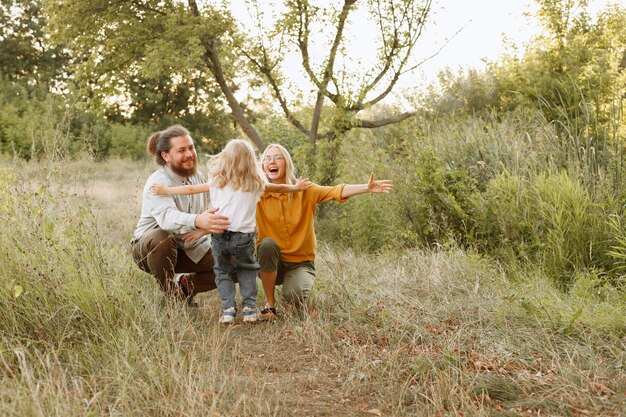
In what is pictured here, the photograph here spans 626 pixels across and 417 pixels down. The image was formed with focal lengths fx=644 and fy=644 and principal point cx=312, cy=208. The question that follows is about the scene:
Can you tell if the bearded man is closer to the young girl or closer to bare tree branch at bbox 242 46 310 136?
the young girl

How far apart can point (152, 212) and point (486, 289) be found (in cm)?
258

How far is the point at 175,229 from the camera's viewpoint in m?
4.78

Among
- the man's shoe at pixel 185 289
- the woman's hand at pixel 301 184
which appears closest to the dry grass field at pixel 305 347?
the man's shoe at pixel 185 289

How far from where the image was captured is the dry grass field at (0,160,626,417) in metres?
3.02

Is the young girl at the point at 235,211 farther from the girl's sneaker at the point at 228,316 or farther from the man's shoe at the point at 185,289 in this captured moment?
the man's shoe at the point at 185,289

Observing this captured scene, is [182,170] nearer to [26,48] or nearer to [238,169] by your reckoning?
[238,169]

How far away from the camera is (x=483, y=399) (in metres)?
3.11

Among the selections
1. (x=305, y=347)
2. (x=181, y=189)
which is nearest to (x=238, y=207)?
(x=181, y=189)

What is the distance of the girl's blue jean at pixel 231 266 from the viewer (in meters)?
4.64

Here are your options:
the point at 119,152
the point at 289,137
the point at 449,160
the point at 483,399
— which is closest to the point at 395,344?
the point at 483,399

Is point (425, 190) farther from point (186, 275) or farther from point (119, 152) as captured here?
point (119, 152)

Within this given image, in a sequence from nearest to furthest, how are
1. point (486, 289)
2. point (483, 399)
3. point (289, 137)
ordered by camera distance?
point (483, 399), point (486, 289), point (289, 137)

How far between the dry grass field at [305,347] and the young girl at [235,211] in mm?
253

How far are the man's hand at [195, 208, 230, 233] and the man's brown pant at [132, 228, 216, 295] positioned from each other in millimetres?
398
